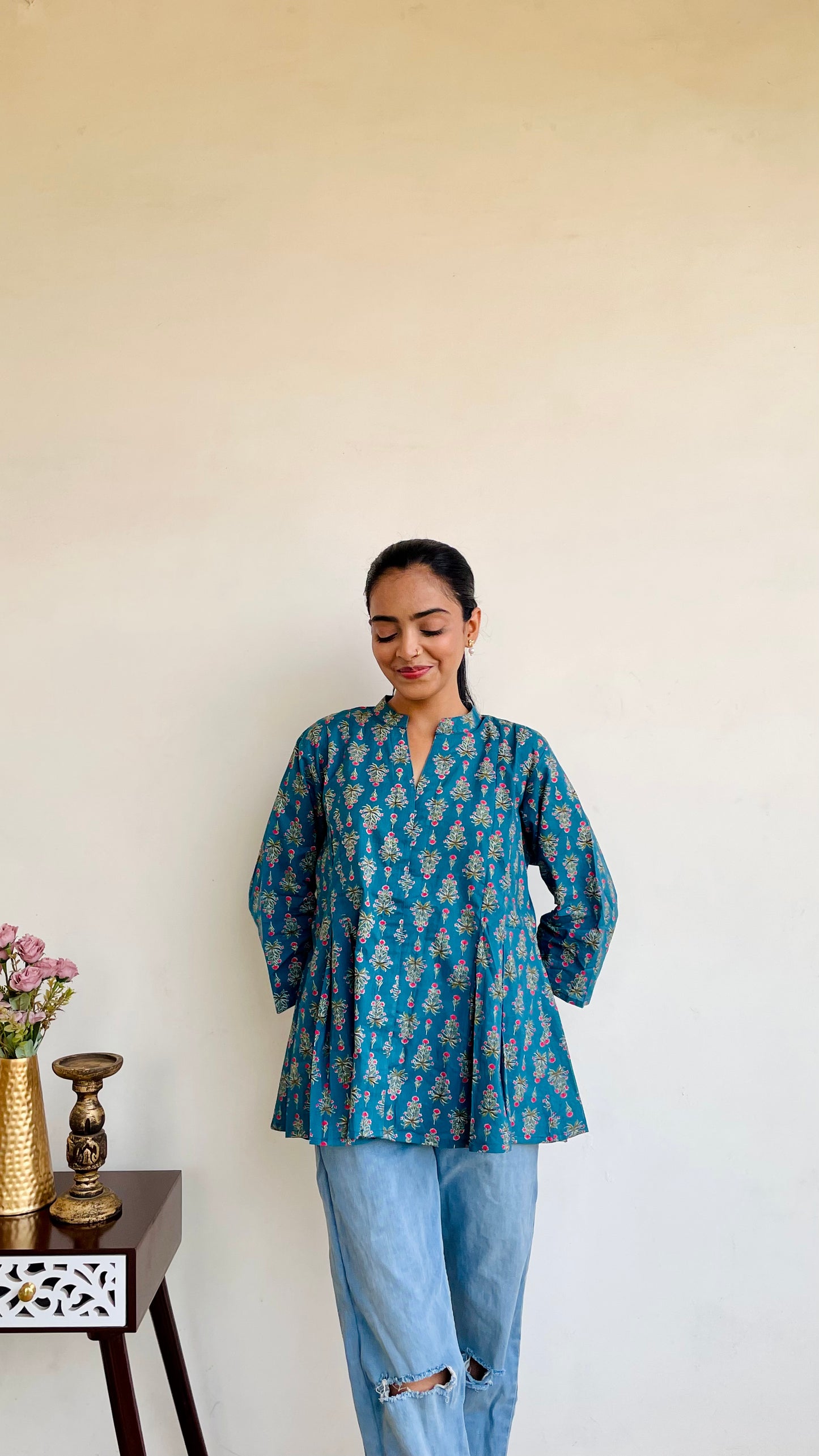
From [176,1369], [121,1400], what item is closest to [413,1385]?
[121,1400]

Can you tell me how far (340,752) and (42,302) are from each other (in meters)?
1.13

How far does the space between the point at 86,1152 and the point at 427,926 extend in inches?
26.7

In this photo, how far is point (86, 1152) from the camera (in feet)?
5.86

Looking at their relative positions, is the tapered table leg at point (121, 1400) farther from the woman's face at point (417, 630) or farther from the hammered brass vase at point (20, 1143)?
the woman's face at point (417, 630)

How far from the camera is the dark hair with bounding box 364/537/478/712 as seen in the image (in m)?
1.74

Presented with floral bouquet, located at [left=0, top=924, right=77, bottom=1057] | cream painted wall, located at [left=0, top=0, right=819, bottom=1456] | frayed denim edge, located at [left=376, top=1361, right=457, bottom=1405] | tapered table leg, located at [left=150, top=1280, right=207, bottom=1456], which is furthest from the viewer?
cream painted wall, located at [left=0, top=0, right=819, bottom=1456]

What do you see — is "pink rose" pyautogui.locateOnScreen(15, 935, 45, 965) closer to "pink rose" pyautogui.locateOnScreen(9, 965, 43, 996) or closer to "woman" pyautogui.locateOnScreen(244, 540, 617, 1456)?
"pink rose" pyautogui.locateOnScreen(9, 965, 43, 996)

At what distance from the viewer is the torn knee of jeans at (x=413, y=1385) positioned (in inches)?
62.3

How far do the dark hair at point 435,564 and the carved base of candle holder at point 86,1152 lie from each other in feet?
2.91

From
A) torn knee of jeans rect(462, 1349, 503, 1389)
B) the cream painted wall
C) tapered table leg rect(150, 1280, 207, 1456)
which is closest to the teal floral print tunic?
the cream painted wall

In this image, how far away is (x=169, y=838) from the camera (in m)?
2.13

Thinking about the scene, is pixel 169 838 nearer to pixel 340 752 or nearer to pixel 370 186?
pixel 340 752

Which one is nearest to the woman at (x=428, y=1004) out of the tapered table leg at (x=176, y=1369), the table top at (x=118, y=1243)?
the table top at (x=118, y=1243)

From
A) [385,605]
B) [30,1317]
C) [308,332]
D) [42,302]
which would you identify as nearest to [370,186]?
[308,332]
